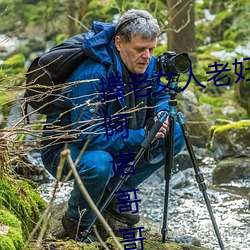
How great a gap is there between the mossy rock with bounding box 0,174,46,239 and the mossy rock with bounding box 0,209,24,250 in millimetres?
240

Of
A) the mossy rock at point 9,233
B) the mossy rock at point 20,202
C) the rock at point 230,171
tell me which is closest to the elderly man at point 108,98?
the mossy rock at point 20,202

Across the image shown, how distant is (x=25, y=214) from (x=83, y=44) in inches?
39.0

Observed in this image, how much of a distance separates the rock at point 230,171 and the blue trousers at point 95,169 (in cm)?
254

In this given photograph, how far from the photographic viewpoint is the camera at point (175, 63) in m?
3.08

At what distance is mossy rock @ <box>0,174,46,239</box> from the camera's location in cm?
293

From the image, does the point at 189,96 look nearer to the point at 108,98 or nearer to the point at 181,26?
the point at 181,26

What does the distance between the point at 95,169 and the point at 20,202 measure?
0.43 metres

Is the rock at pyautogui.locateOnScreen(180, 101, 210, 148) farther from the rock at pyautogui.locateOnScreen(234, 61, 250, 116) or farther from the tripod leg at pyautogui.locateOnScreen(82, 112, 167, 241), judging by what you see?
the tripod leg at pyautogui.locateOnScreen(82, 112, 167, 241)

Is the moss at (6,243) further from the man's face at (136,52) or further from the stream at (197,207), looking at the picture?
the stream at (197,207)

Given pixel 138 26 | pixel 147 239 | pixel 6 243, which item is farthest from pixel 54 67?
pixel 6 243

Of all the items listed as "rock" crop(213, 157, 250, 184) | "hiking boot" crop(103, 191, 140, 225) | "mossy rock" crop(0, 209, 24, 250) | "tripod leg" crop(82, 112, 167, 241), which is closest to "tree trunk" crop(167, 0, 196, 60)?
"rock" crop(213, 157, 250, 184)

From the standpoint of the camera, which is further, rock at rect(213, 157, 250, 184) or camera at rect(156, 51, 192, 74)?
rock at rect(213, 157, 250, 184)

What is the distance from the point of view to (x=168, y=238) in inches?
143

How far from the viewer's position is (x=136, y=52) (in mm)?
3154
